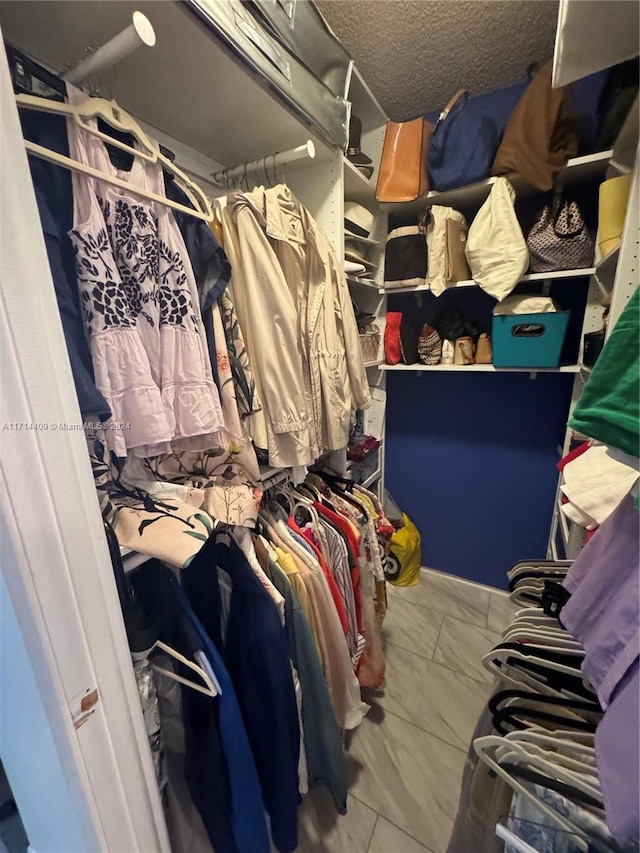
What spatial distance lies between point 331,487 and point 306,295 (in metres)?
→ 0.76

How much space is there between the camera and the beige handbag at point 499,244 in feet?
4.27

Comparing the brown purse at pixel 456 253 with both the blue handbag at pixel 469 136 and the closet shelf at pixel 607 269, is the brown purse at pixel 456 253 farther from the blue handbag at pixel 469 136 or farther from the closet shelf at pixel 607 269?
the closet shelf at pixel 607 269

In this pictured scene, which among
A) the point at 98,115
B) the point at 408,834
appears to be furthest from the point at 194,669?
the point at 98,115

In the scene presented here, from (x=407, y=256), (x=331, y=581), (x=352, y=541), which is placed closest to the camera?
(x=331, y=581)

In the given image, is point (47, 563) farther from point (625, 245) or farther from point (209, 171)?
point (625, 245)

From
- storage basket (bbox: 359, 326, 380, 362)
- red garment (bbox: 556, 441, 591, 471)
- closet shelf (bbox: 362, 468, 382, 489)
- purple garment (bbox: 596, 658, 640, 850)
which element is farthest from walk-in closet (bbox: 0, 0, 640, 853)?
closet shelf (bbox: 362, 468, 382, 489)

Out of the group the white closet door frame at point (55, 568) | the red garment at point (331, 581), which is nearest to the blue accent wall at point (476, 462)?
the red garment at point (331, 581)

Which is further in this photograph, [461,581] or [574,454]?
[461,581]

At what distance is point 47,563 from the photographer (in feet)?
1.55

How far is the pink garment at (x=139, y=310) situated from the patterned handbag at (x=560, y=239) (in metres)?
1.33

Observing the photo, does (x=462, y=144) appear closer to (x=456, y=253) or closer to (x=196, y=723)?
(x=456, y=253)

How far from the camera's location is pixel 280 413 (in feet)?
2.99

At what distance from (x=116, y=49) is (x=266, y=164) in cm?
54

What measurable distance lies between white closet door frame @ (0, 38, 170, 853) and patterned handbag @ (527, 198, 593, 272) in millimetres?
1564
